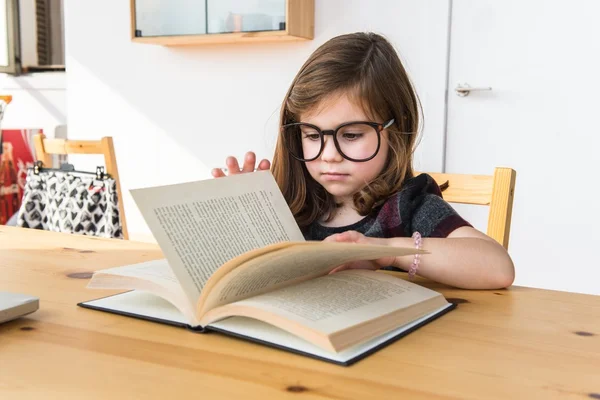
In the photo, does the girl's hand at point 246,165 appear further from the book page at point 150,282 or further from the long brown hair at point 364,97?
the book page at point 150,282

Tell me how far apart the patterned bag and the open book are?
1228 millimetres

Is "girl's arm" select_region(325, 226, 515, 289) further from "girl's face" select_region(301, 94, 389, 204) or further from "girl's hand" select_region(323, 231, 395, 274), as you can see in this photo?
"girl's face" select_region(301, 94, 389, 204)

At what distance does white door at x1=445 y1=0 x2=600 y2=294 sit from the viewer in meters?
2.23

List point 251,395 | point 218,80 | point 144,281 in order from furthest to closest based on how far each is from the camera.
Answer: point 218,80 < point 144,281 < point 251,395

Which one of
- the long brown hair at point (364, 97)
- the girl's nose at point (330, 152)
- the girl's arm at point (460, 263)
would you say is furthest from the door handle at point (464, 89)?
the girl's arm at point (460, 263)

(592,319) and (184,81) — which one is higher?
(184,81)

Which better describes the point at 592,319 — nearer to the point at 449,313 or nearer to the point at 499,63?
the point at 449,313

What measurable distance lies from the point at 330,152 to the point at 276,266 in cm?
44

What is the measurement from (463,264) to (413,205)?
0.82 feet

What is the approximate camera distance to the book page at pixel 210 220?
67 cm

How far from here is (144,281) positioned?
733mm

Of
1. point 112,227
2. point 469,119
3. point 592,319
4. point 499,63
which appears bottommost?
point 112,227

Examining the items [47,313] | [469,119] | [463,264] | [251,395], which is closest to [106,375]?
[251,395]

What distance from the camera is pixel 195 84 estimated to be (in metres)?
3.04
